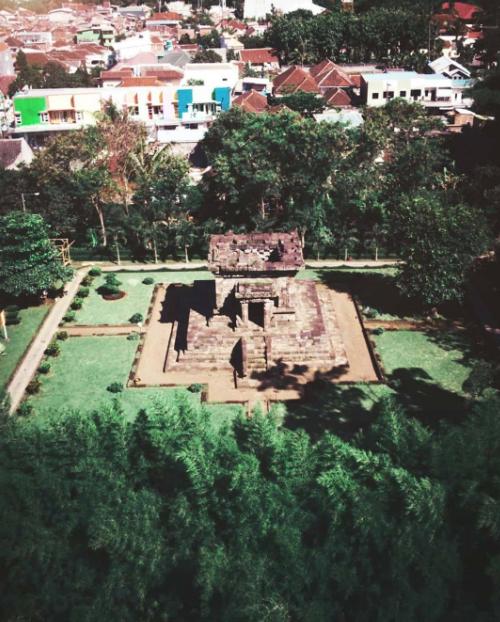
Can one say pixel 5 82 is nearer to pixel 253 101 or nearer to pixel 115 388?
pixel 253 101

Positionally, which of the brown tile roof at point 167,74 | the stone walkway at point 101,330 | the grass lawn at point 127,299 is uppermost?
the brown tile roof at point 167,74

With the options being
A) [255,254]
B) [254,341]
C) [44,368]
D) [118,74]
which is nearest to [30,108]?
[118,74]

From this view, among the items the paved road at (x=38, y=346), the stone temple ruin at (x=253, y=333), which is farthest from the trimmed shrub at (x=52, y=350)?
the stone temple ruin at (x=253, y=333)

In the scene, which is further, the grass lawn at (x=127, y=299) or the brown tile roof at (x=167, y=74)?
the brown tile roof at (x=167, y=74)

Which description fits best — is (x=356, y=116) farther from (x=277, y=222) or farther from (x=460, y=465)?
(x=460, y=465)

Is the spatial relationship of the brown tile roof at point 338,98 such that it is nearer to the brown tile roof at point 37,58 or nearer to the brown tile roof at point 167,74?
the brown tile roof at point 167,74

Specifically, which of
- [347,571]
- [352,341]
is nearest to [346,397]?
[352,341]
